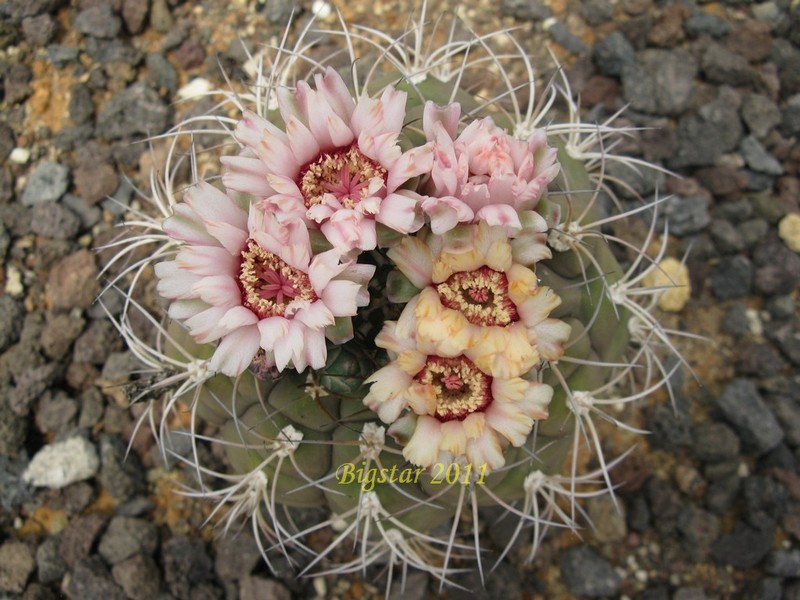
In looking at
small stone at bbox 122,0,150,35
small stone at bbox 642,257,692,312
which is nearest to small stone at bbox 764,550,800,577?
small stone at bbox 642,257,692,312

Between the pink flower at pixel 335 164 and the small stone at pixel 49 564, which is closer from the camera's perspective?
the pink flower at pixel 335 164

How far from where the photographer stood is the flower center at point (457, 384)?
33.4 inches

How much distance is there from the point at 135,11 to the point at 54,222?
22.7 inches

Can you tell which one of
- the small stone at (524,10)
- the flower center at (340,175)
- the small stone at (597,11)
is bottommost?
the small stone at (597,11)

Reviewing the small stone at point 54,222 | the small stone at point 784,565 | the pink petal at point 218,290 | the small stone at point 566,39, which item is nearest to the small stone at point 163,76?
the small stone at point 54,222

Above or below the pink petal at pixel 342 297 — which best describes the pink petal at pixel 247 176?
above

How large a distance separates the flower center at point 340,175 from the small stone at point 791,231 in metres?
1.40

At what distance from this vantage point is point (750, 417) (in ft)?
5.62

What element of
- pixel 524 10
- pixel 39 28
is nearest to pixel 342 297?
pixel 524 10

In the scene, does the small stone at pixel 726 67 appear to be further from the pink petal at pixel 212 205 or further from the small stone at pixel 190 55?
the pink petal at pixel 212 205

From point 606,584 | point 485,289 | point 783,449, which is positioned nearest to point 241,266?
point 485,289

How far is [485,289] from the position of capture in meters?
0.85

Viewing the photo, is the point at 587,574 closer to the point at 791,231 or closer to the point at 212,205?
the point at 791,231

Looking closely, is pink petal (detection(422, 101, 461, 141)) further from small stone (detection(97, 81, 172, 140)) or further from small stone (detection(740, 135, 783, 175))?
small stone (detection(740, 135, 783, 175))
